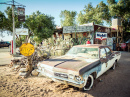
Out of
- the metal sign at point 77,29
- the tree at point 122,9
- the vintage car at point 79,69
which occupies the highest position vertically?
the tree at point 122,9

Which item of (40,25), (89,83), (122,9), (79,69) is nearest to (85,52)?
(89,83)

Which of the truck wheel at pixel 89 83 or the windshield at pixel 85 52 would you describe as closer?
the truck wheel at pixel 89 83

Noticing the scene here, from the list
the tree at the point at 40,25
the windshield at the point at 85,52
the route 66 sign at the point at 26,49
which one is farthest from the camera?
the tree at the point at 40,25

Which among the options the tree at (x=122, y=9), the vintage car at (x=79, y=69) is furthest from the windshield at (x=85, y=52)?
the tree at (x=122, y=9)

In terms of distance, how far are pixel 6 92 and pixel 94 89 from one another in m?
2.73

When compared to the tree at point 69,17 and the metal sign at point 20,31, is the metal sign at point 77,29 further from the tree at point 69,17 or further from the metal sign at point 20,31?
the tree at point 69,17

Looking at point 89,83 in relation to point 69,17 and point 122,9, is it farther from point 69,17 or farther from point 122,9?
point 69,17

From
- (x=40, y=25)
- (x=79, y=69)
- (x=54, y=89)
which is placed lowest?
(x=54, y=89)

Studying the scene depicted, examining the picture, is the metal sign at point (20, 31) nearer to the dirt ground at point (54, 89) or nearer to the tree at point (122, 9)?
the dirt ground at point (54, 89)

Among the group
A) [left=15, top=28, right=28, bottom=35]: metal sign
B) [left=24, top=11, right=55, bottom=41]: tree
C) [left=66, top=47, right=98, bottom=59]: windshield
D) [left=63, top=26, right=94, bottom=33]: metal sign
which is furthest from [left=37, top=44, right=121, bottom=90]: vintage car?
[left=24, top=11, right=55, bottom=41]: tree

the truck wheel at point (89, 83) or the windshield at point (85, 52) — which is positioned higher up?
the windshield at point (85, 52)

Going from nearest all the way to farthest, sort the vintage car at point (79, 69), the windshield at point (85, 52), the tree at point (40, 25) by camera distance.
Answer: the vintage car at point (79, 69)
the windshield at point (85, 52)
the tree at point (40, 25)

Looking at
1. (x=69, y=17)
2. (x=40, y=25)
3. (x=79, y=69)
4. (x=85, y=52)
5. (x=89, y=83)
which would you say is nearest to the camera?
(x=79, y=69)

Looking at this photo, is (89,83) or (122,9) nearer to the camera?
(89,83)
